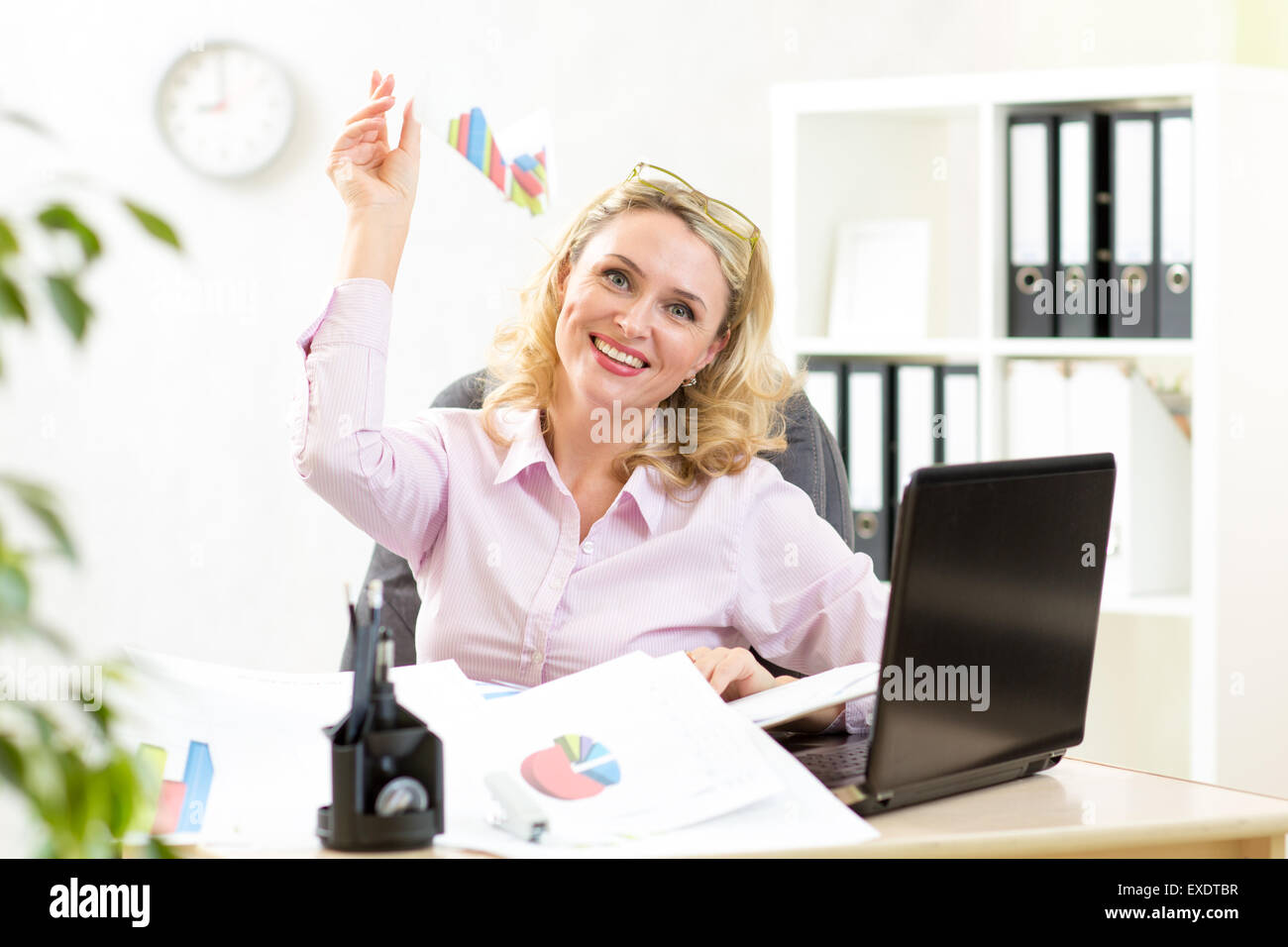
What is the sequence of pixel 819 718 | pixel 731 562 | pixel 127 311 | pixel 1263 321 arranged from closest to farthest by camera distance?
pixel 819 718
pixel 731 562
pixel 1263 321
pixel 127 311

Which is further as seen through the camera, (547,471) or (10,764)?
(547,471)

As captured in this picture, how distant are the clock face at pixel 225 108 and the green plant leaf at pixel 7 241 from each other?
2732 mm

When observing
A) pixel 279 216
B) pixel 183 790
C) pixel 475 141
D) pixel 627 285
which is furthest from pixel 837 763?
pixel 279 216

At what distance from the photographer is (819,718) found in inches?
47.0

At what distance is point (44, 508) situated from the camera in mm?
410

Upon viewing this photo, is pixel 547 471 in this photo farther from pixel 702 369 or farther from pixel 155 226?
pixel 155 226

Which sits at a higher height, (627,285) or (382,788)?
(627,285)

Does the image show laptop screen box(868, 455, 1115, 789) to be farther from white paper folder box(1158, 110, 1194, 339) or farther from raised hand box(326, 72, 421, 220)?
white paper folder box(1158, 110, 1194, 339)

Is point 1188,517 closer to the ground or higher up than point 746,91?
closer to the ground

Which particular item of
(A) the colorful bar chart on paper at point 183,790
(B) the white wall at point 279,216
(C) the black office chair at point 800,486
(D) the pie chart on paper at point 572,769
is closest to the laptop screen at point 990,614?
(D) the pie chart on paper at point 572,769

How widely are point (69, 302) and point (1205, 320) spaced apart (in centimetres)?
225
